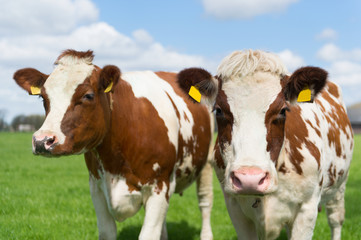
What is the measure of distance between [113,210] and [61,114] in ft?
4.57

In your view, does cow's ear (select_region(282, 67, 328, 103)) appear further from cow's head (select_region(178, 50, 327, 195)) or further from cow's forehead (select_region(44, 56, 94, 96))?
cow's forehead (select_region(44, 56, 94, 96))

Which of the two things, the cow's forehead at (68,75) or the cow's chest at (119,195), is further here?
the cow's chest at (119,195)

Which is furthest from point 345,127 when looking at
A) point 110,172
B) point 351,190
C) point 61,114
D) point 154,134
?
point 351,190

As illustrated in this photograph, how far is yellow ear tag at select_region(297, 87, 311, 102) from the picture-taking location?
12.5 feet

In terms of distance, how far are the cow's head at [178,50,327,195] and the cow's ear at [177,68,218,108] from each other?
11 centimetres

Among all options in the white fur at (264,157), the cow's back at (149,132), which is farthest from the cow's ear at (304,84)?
the cow's back at (149,132)

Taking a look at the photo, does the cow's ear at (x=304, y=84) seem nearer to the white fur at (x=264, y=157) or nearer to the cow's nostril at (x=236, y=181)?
the white fur at (x=264, y=157)

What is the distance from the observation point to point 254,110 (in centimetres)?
349

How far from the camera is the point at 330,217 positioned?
6.34 m

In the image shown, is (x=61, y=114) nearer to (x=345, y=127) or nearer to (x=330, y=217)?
(x=345, y=127)

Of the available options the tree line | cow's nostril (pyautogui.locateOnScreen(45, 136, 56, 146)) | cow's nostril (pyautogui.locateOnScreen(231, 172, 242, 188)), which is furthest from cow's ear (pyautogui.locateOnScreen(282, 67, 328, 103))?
the tree line

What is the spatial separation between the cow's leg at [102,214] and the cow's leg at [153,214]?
54cm

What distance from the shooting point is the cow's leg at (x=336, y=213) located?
20.5 feet

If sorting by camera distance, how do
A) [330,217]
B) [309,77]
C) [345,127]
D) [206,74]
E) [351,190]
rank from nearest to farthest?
[309,77] < [206,74] < [345,127] < [330,217] < [351,190]
